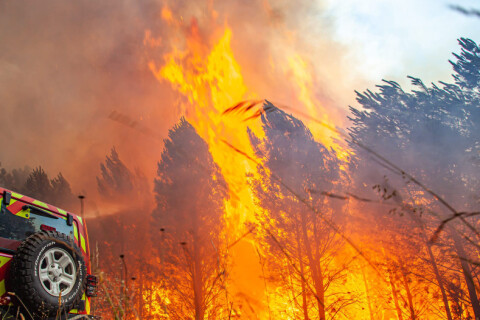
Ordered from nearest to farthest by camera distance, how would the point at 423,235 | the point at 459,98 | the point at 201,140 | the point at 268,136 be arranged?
1. the point at 423,235
2. the point at 459,98
3. the point at 268,136
4. the point at 201,140

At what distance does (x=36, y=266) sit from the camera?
276 cm

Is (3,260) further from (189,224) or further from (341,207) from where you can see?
(189,224)

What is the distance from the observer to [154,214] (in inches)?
707

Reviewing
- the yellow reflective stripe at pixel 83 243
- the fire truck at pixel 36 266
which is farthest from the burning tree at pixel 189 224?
the fire truck at pixel 36 266

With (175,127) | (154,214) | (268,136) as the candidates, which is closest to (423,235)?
(268,136)

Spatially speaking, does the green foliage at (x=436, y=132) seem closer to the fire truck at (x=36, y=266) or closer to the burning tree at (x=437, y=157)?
the burning tree at (x=437, y=157)

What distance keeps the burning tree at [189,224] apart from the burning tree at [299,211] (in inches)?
110

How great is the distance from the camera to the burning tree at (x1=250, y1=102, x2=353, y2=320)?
13094 mm

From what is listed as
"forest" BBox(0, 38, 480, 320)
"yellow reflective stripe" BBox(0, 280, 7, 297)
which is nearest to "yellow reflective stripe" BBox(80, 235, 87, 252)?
"yellow reflective stripe" BBox(0, 280, 7, 297)

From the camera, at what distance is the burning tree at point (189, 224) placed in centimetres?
1572

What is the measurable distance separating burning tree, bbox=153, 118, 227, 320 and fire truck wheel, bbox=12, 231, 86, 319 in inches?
475

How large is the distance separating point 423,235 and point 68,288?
38.3 ft

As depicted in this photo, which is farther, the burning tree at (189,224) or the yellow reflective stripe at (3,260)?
the burning tree at (189,224)

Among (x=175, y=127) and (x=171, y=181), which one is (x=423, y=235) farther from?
(x=175, y=127)
